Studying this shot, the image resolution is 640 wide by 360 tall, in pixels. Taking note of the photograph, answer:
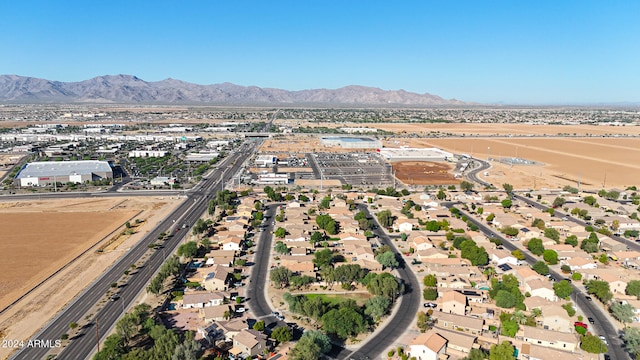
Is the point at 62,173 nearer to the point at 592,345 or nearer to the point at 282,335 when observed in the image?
the point at 282,335

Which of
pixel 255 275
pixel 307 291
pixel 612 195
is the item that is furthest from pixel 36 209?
pixel 612 195

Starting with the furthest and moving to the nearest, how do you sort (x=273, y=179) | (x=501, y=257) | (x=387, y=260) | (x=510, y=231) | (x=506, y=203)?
(x=273, y=179) < (x=506, y=203) < (x=510, y=231) < (x=501, y=257) < (x=387, y=260)

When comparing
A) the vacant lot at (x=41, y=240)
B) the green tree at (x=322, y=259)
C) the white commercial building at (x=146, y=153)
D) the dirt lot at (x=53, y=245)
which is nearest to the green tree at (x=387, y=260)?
the green tree at (x=322, y=259)

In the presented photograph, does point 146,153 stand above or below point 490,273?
above

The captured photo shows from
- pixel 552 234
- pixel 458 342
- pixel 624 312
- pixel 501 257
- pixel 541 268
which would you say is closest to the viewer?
pixel 458 342

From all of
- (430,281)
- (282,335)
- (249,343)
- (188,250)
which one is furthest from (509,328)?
(188,250)

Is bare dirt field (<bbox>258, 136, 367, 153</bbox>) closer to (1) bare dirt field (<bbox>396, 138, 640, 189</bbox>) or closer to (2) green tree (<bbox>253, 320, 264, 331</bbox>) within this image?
(1) bare dirt field (<bbox>396, 138, 640, 189</bbox>)
